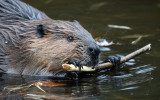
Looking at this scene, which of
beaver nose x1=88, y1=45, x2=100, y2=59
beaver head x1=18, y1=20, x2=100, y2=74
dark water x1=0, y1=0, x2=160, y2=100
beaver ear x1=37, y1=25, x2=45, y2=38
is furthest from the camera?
beaver ear x1=37, y1=25, x2=45, y2=38

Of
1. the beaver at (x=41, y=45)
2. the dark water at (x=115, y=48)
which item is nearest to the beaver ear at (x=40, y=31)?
the beaver at (x=41, y=45)

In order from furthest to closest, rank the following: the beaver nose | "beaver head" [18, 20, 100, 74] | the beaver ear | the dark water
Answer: the beaver ear
"beaver head" [18, 20, 100, 74]
the beaver nose
the dark water

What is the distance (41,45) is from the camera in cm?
587

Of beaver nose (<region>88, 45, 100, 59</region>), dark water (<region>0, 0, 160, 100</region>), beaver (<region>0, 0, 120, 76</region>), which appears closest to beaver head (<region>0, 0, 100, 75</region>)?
beaver (<region>0, 0, 120, 76</region>)

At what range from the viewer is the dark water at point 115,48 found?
490 cm

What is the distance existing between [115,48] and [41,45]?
6.25 ft

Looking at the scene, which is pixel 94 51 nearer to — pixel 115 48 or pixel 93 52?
pixel 93 52

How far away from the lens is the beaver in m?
5.67

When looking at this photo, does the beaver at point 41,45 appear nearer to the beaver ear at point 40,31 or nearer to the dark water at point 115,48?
the beaver ear at point 40,31

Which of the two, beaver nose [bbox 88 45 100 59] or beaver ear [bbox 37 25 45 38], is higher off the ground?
beaver ear [bbox 37 25 45 38]

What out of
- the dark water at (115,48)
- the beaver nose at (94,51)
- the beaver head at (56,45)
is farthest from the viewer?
the beaver head at (56,45)

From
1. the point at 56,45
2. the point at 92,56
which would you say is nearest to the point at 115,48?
the point at 56,45

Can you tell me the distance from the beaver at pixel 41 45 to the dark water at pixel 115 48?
9.8 inches

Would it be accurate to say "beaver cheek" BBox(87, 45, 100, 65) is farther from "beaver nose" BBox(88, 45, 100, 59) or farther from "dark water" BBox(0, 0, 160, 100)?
"dark water" BBox(0, 0, 160, 100)
